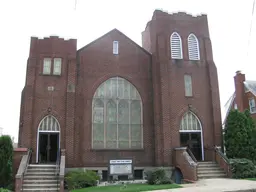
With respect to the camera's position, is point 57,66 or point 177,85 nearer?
point 57,66

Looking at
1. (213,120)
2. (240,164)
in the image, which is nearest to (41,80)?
(213,120)

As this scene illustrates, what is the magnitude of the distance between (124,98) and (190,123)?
198 inches

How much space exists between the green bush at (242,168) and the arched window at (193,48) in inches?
323

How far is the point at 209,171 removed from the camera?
18.7 meters

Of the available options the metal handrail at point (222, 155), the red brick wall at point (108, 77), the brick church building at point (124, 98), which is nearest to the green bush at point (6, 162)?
the brick church building at point (124, 98)

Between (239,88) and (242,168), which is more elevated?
(239,88)

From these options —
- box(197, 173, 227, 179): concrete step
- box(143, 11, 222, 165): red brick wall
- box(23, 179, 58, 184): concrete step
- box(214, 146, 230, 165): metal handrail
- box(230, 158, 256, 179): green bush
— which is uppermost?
box(143, 11, 222, 165): red brick wall

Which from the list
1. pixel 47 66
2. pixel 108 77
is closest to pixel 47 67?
pixel 47 66

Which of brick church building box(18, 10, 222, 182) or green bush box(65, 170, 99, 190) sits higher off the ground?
brick church building box(18, 10, 222, 182)

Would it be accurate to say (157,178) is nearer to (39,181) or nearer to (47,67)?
(39,181)

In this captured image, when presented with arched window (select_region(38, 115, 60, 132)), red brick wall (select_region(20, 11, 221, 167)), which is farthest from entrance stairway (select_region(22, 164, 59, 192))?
arched window (select_region(38, 115, 60, 132))

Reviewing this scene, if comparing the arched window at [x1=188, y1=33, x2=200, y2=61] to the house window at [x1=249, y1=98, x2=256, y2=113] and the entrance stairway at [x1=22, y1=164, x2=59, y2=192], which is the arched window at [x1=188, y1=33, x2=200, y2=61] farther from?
the house window at [x1=249, y1=98, x2=256, y2=113]

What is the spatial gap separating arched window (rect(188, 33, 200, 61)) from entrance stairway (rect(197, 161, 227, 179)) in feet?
25.8

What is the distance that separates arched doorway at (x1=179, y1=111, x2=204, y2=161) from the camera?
21422 mm
